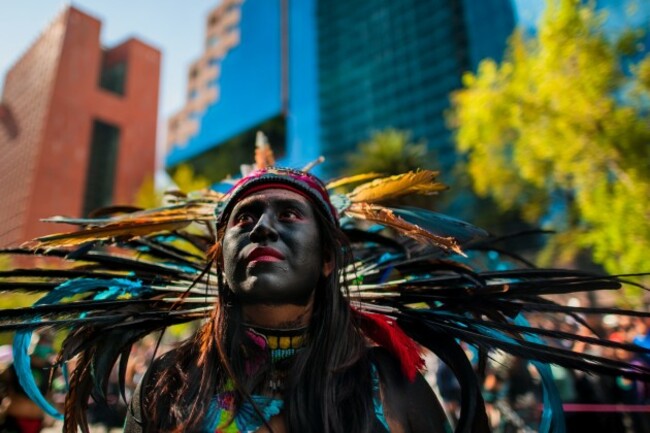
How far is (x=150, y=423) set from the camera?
1.66 m

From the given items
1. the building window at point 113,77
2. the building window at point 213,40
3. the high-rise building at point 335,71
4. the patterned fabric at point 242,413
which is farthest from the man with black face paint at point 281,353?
the building window at point 113,77

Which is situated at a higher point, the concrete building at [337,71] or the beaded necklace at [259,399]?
the concrete building at [337,71]

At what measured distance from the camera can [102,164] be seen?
54.5m

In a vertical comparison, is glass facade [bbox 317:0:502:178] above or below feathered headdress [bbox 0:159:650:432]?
above

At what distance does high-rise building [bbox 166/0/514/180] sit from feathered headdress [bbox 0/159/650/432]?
22.5 metres

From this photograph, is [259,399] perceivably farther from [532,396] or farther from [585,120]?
[585,120]

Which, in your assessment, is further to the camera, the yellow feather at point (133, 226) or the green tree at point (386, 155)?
the green tree at point (386, 155)

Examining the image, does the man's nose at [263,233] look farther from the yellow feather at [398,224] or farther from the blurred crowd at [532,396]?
the blurred crowd at [532,396]

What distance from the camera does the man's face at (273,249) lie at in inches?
69.5

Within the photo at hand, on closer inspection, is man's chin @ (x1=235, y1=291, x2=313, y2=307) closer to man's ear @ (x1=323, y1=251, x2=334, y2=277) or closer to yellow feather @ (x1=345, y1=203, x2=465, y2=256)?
man's ear @ (x1=323, y1=251, x2=334, y2=277)

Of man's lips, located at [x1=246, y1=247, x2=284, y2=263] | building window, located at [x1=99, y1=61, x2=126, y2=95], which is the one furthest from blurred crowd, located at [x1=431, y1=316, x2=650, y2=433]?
building window, located at [x1=99, y1=61, x2=126, y2=95]

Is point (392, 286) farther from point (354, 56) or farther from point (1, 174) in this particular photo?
point (1, 174)

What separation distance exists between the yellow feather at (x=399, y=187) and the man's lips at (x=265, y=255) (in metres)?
0.78

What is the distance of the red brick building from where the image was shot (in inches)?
1815
